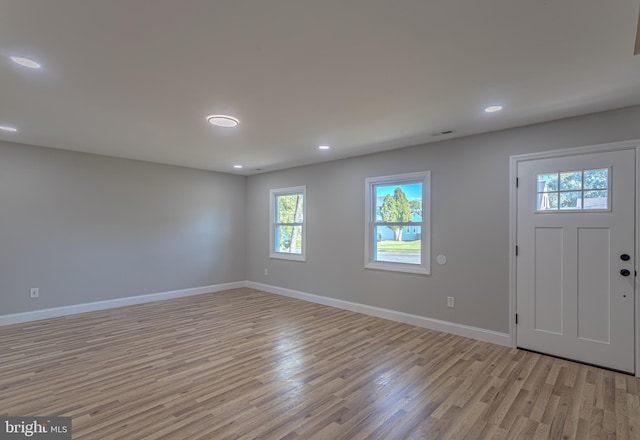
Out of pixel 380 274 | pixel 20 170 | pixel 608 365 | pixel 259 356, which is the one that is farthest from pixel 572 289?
pixel 20 170

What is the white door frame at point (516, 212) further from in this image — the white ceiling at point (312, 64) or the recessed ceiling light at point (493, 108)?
the recessed ceiling light at point (493, 108)

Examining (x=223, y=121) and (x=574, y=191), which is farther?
(x=223, y=121)

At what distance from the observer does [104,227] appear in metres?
5.11

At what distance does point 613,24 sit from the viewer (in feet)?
5.77

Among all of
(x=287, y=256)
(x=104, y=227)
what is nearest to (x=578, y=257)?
(x=287, y=256)

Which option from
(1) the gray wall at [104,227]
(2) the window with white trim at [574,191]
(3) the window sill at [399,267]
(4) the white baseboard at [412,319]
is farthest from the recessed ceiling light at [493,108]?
(1) the gray wall at [104,227]

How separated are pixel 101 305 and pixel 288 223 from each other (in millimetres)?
3395

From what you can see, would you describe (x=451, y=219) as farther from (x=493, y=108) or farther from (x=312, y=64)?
(x=312, y=64)

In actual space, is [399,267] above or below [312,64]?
below

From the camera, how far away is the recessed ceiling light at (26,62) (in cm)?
212

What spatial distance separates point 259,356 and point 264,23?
2.97 meters

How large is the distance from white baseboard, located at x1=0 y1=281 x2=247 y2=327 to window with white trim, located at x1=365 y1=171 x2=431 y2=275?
11.4 ft

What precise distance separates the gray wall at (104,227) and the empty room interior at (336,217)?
0.03 metres

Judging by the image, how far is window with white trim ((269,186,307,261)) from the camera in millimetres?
6000
